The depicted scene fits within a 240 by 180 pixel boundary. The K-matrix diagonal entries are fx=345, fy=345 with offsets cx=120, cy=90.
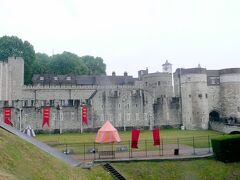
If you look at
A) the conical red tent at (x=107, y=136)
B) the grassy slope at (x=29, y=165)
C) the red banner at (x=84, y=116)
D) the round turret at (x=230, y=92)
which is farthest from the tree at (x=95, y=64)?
the grassy slope at (x=29, y=165)

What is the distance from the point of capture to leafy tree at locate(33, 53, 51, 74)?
77406 millimetres

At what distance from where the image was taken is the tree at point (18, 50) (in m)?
72.7

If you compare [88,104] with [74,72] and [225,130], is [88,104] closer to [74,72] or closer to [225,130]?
[225,130]

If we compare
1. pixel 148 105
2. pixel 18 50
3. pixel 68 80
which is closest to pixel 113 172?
pixel 148 105

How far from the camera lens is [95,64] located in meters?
92.4

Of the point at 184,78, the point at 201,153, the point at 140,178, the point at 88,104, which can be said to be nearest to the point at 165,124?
the point at 184,78

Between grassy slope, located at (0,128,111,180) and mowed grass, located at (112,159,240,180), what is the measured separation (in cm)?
227

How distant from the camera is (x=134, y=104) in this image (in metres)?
51.8

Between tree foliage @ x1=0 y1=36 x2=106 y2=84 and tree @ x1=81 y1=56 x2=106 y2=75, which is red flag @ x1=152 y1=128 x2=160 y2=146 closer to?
tree foliage @ x1=0 y1=36 x2=106 y2=84

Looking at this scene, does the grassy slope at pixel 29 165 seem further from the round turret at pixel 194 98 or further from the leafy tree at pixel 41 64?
the leafy tree at pixel 41 64

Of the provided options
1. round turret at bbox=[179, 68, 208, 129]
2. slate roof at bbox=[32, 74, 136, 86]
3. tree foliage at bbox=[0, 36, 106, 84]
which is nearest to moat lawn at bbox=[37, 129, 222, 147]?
round turret at bbox=[179, 68, 208, 129]

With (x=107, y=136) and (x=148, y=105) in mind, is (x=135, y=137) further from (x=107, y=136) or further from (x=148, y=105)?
(x=148, y=105)

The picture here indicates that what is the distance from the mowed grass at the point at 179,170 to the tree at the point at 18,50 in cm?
5359

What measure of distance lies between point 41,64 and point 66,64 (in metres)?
6.75
